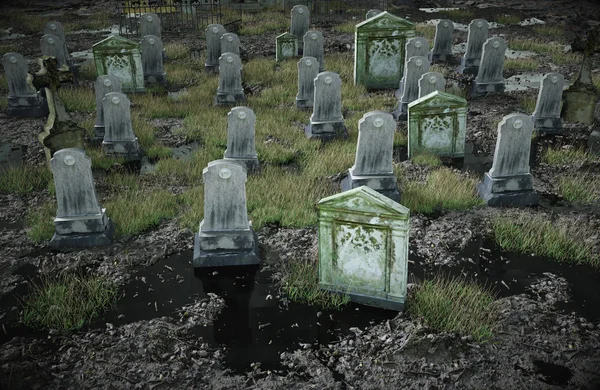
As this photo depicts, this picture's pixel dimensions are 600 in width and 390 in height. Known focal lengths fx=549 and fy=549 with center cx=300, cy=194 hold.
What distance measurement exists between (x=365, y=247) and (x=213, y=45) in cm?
1030

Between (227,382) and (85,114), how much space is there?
8.46 metres

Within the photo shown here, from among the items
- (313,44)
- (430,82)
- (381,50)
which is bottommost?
(430,82)

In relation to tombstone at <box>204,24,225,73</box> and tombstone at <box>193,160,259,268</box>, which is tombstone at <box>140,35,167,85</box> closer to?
tombstone at <box>204,24,225,73</box>

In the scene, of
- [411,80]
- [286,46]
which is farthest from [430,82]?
[286,46]

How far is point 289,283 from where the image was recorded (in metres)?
5.87

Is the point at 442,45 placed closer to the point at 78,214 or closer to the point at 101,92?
the point at 101,92

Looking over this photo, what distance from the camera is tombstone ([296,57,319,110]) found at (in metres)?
10.9

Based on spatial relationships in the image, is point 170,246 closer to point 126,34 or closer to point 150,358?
point 150,358

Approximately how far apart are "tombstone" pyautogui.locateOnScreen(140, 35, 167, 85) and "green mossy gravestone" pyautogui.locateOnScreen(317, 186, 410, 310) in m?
9.11

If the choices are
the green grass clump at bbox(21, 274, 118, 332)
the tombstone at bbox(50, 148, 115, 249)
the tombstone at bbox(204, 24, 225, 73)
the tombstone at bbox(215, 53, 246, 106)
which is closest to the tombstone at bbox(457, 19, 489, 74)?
the tombstone at bbox(215, 53, 246, 106)

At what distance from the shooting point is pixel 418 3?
24.9 metres

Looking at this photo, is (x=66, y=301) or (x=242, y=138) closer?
(x=66, y=301)

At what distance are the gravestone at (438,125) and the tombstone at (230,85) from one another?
4.14 m

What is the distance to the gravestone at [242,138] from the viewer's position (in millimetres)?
8148
